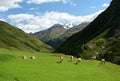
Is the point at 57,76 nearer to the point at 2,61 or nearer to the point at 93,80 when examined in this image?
the point at 93,80

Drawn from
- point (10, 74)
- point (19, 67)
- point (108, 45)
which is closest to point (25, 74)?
point (10, 74)

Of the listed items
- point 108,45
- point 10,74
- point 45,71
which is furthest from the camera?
point 108,45

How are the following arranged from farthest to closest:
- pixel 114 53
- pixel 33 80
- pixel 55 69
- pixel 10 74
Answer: pixel 114 53 → pixel 55 69 → pixel 10 74 → pixel 33 80

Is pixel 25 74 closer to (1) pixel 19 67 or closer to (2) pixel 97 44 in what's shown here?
(1) pixel 19 67

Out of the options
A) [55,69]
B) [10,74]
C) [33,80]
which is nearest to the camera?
[33,80]

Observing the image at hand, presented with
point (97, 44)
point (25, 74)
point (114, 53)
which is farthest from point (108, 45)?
point (25, 74)

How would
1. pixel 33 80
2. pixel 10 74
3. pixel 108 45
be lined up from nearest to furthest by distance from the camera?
pixel 33 80 < pixel 10 74 < pixel 108 45

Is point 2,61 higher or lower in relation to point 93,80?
higher

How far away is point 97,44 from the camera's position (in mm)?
184375

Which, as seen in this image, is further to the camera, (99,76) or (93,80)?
(99,76)

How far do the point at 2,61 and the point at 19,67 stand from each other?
953 centimetres

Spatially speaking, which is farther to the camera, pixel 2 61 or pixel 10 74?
pixel 2 61

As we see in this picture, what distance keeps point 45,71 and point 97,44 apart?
12907 centimetres

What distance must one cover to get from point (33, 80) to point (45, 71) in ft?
32.4
